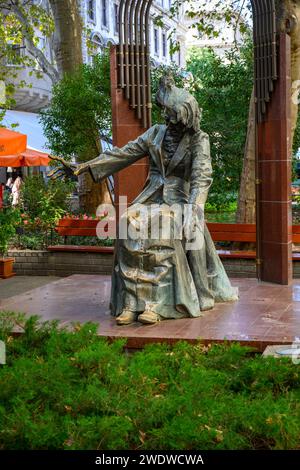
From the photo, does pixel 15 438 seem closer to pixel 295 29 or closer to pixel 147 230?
pixel 147 230

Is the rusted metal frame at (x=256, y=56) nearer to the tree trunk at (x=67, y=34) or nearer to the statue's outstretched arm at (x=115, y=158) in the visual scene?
the statue's outstretched arm at (x=115, y=158)

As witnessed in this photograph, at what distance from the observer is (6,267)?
511 inches

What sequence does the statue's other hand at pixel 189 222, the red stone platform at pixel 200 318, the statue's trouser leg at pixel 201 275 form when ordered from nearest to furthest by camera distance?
the red stone platform at pixel 200 318 → the statue's other hand at pixel 189 222 → the statue's trouser leg at pixel 201 275

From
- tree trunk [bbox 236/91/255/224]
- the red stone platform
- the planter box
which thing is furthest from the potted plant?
tree trunk [bbox 236/91/255/224]

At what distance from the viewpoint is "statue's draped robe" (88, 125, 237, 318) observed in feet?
24.8

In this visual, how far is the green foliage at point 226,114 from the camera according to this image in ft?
51.7

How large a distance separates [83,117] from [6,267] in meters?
3.86

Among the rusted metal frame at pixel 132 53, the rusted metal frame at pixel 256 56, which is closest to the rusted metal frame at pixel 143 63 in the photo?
the rusted metal frame at pixel 132 53

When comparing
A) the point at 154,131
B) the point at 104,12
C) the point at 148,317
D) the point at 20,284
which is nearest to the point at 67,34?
the point at 20,284

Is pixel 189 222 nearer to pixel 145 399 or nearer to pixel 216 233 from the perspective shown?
pixel 145 399

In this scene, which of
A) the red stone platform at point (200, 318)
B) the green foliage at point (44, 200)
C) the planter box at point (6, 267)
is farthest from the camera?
the green foliage at point (44, 200)

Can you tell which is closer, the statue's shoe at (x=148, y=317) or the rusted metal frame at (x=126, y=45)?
the statue's shoe at (x=148, y=317)

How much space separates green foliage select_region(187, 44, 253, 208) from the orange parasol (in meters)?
3.92

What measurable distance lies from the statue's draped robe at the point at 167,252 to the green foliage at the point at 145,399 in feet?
3.99
